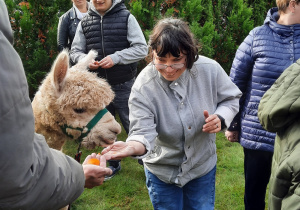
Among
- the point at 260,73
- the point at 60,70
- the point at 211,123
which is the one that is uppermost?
the point at 60,70

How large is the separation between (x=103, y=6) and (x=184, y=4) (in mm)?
3109

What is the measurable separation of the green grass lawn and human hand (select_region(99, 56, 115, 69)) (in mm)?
1602

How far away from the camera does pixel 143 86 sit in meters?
2.10

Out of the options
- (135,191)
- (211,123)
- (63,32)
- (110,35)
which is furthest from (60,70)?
(63,32)

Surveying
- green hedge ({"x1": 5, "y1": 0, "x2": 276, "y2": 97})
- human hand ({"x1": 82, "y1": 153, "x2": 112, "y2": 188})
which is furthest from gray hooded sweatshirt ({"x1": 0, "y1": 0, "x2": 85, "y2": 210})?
green hedge ({"x1": 5, "y1": 0, "x2": 276, "y2": 97})

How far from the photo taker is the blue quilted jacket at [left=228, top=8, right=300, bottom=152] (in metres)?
2.36

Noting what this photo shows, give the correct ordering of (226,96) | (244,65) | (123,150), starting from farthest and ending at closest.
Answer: (244,65), (226,96), (123,150)

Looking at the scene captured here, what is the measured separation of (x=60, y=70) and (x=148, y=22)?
4160 mm

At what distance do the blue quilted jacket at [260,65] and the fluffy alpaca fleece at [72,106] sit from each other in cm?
111

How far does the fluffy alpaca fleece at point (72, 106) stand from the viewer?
222cm

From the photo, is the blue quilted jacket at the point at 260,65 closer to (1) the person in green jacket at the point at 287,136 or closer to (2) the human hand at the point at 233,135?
(2) the human hand at the point at 233,135

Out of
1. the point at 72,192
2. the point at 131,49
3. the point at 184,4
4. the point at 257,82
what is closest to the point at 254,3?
the point at 184,4

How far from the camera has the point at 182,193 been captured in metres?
2.37

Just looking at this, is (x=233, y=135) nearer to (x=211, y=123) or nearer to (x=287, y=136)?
(x=211, y=123)
